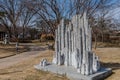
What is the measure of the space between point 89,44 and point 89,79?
2.15m

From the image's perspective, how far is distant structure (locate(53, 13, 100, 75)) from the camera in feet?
38.3

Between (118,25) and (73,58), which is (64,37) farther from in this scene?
(118,25)

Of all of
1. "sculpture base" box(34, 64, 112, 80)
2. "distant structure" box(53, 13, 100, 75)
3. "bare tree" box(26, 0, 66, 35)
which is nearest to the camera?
"sculpture base" box(34, 64, 112, 80)

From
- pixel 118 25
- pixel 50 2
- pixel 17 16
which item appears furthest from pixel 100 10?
pixel 17 16

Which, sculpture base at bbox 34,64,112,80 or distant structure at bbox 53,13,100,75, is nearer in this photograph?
sculpture base at bbox 34,64,112,80

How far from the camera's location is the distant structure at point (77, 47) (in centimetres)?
1167

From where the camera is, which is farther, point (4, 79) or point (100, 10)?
point (100, 10)

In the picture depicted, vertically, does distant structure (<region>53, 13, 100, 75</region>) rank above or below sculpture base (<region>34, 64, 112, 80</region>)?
above

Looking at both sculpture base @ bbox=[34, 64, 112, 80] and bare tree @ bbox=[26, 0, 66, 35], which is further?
bare tree @ bbox=[26, 0, 66, 35]

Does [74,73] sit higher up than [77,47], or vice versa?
[77,47]

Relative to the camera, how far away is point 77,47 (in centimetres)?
1259

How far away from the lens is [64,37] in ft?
45.7

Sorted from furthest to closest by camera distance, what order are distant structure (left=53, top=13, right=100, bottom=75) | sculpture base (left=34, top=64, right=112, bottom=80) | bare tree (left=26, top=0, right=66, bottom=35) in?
bare tree (left=26, top=0, right=66, bottom=35) → distant structure (left=53, top=13, right=100, bottom=75) → sculpture base (left=34, top=64, right=112, bottom=80)

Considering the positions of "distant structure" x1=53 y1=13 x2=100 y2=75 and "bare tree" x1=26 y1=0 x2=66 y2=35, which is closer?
"distant structure" x1=53 y1=13 x2=100 y2=75
